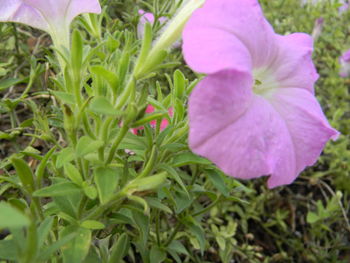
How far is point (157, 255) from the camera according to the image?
1014 millimetres

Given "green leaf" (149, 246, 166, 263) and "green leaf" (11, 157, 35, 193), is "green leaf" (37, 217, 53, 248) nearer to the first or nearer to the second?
"green leaf" (11, 157, 35, 193)

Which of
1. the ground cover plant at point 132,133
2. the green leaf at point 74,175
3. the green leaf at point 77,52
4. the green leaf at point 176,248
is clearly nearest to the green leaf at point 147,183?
the ground cover plant at point 132,133

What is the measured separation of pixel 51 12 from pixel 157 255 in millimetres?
628

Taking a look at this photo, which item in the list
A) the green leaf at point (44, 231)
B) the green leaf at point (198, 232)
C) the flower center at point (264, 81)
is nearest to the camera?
the green leaf at point (44, 231)

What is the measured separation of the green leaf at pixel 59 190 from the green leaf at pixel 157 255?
Answer: 1.29ft

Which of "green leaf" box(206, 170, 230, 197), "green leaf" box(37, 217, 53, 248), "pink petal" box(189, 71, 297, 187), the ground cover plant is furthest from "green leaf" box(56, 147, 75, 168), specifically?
"green leaf" box(206, 170, 230, 197)

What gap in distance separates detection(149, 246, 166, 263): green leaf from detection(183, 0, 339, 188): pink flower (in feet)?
1.39

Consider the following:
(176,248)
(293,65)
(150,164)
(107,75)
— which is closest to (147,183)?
(150,164)

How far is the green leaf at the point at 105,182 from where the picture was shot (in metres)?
0.62

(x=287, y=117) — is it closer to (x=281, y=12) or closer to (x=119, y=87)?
(x=119, y=87)

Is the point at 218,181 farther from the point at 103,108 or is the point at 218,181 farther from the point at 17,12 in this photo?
the point at 17,12

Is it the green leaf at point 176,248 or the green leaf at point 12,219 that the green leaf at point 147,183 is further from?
the green leaf at point 176,248

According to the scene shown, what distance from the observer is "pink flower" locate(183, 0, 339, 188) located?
601 millimetres

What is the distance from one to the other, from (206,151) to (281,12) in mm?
2336
